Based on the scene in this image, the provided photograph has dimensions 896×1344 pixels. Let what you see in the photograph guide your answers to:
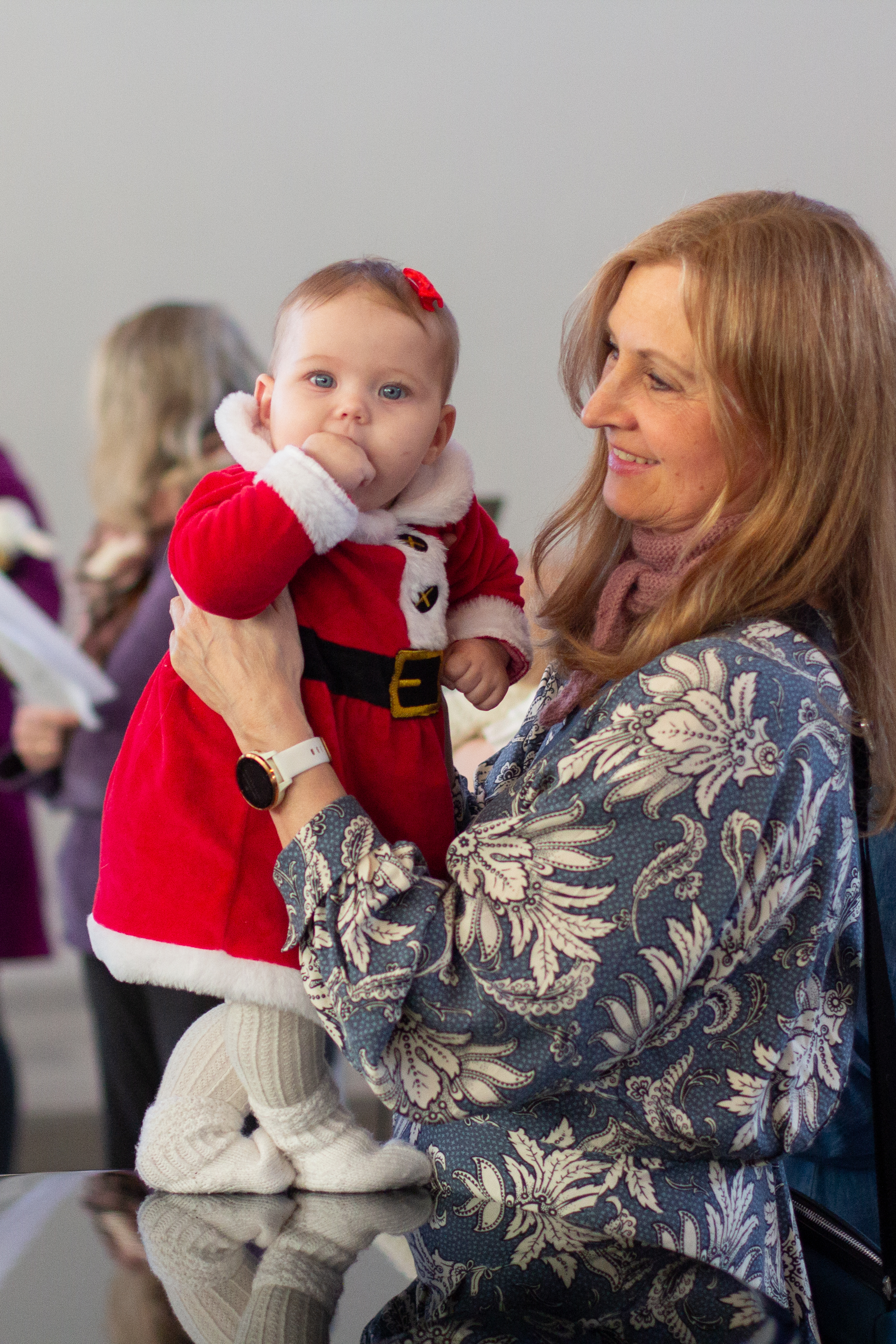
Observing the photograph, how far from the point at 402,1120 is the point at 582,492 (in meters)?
0.67

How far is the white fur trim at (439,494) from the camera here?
1.21m

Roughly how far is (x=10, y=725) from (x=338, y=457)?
1792mm

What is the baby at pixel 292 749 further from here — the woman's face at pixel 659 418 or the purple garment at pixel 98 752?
→ the purple garment at pixel 98 752

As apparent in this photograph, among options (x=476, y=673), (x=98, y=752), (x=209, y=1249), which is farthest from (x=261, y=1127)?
(x=98, y=752)

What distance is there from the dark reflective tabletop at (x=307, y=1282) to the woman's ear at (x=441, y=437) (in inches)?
27.5

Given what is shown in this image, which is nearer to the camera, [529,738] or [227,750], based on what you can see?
[227,750]

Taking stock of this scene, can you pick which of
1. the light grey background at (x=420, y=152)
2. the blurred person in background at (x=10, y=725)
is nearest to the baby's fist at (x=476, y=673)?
the blurred person in background at (x=10, y=725)

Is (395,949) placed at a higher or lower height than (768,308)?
lower

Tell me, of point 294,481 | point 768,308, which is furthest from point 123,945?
point 768,308

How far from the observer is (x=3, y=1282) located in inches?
36.6

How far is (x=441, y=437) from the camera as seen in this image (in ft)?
4.07

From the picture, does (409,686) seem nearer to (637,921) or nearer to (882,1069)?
(637,921)

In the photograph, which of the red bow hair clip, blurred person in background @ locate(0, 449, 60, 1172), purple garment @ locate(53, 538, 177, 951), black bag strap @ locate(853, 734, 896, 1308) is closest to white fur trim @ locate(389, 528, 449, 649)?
the red bow hair clip

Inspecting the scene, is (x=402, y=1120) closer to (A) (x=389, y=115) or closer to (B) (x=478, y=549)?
(B) (x=478, y=549)
